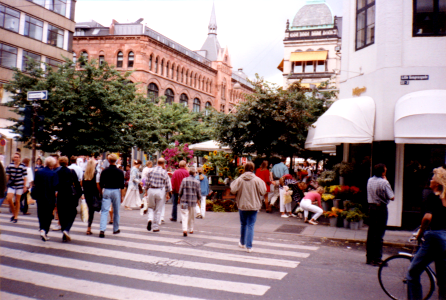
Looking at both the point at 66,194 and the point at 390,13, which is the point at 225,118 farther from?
the point at 66,194

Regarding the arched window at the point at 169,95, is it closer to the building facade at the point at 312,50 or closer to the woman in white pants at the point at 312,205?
the building facade at the point at 312,50

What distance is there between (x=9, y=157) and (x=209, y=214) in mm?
21609

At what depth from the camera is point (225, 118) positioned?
16.8 m

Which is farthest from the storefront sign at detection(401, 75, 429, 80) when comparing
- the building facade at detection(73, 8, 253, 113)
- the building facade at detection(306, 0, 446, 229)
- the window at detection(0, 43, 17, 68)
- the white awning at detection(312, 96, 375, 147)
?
the window at detection(0, 43, 17, 68)

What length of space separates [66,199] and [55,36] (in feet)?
97.9

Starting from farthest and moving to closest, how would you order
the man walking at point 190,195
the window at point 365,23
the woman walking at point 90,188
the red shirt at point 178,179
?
the window at point 365,23, the red shirt at point 178,179, the man walking at point 190,195, the woman walking at point 90,188

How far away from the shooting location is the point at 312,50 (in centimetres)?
4453

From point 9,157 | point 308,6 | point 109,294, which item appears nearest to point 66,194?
point 109,294

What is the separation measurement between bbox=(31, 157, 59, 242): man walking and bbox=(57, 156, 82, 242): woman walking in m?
0.14

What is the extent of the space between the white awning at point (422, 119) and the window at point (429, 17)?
1990 mm

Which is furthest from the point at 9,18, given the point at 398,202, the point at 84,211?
the point at 398,202

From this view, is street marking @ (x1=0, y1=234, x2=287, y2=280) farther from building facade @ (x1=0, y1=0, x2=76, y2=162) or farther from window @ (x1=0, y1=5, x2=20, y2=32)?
window @ (x1=0, y1=5, x2=20, y2=32)

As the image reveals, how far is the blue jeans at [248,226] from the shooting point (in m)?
8.35

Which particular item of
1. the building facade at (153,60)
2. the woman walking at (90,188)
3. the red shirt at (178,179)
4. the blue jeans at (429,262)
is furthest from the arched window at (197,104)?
the blue jeans at (429,262)
